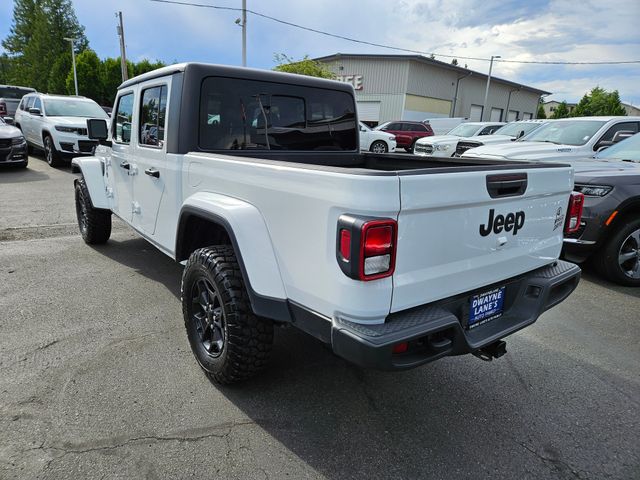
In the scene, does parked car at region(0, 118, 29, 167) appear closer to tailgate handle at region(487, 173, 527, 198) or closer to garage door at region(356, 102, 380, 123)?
tailgate handle at region(487, 173, 527, 198)

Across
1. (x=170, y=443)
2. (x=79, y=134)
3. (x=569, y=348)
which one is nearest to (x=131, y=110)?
(x=170, y=443)

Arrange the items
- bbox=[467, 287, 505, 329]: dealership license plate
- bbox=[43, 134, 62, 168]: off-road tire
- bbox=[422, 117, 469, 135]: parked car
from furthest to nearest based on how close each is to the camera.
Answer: bbox=[422, 117, 469, 135]: parked car
bbox=[43, 134, 62, 168]: off-road tire
bbox=[467, 287, 505, 329]: dealership license plate

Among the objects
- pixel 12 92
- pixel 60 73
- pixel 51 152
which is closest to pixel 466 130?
pixel 51 152

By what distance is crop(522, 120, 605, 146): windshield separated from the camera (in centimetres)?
791

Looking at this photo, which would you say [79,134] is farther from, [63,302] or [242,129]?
[242,129]

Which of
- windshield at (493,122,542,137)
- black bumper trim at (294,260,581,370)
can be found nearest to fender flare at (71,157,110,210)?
black bumper trim at (294,260,581,370)

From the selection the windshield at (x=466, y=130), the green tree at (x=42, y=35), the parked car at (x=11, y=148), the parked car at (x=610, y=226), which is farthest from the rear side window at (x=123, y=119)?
the green tree at (x=42, y=35)

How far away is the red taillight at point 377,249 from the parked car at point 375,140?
1684 centimetres

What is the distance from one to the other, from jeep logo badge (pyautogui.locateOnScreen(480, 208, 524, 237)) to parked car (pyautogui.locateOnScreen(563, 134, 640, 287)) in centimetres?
272

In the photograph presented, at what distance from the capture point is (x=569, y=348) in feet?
11.1

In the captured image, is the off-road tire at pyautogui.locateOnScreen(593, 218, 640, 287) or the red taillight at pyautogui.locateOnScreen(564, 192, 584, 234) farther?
the off-road tire at pyautogui.locateOnScreen(593, 218, 640, 287)

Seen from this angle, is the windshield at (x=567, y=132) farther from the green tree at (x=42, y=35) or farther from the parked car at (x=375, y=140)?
the green tree at (x=42, y=35)

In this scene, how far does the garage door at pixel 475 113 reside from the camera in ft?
143

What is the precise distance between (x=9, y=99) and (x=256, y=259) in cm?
2231
